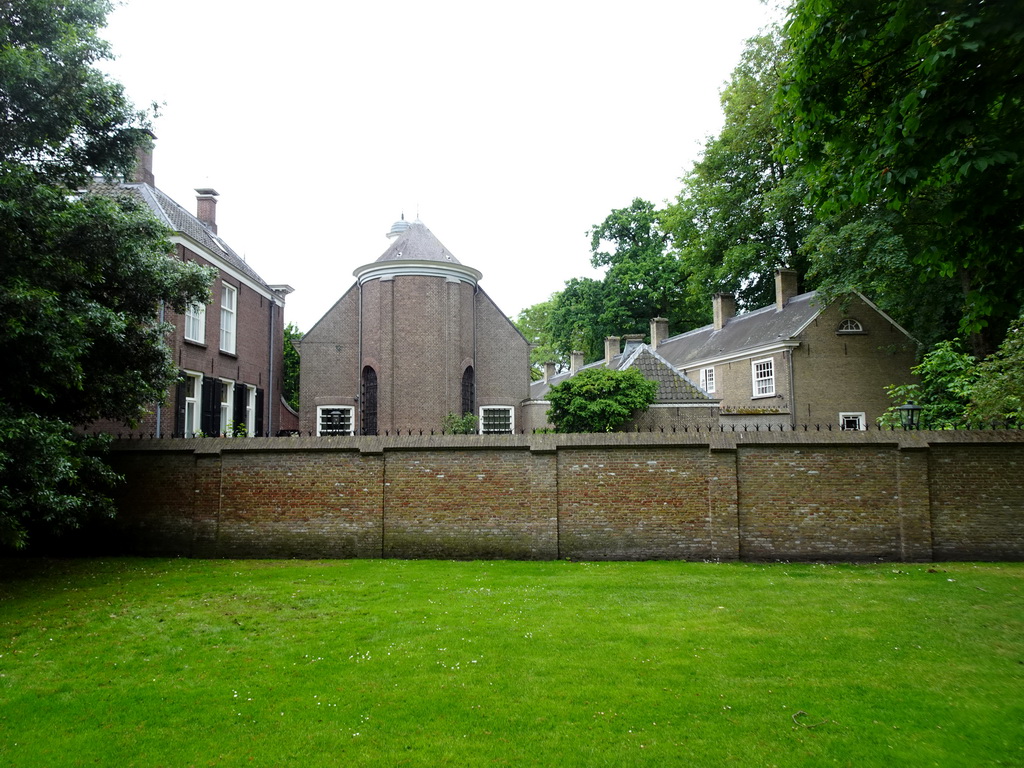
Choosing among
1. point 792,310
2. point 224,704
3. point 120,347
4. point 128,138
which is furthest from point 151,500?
point 792,310

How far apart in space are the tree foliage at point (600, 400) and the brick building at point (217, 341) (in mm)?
10091

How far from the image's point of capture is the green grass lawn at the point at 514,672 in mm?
4594

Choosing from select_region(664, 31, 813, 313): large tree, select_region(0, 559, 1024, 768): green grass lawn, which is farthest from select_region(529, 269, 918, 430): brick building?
select_region(0, 559, 1024, 768): green grass lawn

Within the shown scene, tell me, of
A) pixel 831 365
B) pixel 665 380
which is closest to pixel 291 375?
pixel 665 380

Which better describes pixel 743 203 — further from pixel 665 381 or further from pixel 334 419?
pixel 334 419

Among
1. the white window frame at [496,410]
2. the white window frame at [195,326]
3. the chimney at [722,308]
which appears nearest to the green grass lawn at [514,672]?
the white window frame at [195,326]

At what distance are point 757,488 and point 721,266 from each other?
2399 centimetres

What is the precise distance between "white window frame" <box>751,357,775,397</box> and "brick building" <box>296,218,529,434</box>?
11.5 meters

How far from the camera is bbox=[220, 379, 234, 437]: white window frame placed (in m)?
22.1

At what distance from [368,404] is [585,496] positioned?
15805 mm

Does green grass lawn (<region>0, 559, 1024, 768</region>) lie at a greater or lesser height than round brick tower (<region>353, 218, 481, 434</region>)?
lesser

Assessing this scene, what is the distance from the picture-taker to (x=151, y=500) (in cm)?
1247

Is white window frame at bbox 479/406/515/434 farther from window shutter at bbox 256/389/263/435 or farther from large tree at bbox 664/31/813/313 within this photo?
large tree at bbox 664/31/813/313

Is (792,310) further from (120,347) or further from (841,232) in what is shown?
(120,347)
